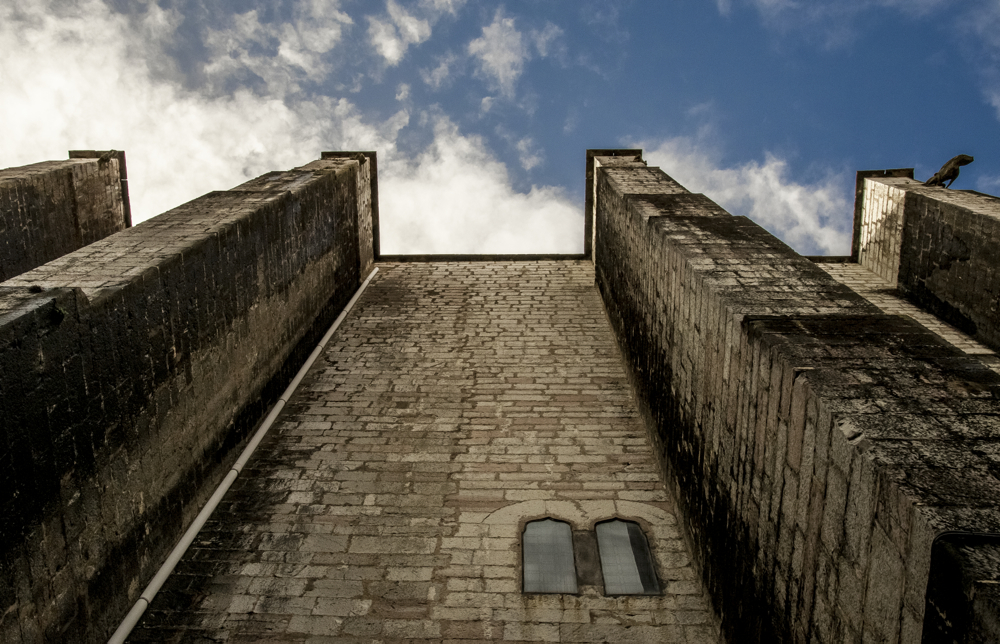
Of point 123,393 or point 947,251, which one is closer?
point 123,393

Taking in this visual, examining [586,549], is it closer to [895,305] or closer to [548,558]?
[548,558]

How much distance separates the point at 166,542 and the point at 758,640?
365 cm

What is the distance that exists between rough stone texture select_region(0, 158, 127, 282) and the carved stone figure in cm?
1212

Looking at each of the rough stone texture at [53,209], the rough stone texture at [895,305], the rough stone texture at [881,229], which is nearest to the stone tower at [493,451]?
the rough stone texture at [895,305]

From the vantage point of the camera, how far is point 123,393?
407 centimetres

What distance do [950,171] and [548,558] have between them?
9008mm

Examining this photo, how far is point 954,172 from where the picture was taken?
10000 millimetres

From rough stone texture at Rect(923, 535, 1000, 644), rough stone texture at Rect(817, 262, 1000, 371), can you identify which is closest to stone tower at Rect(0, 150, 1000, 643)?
rough stone texture at Rect(923, 535, 1000, 644)

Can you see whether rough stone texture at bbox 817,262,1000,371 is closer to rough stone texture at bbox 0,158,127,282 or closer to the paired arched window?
the paired arched window

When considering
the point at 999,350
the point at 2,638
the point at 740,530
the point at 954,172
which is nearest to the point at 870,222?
the point at 954,172

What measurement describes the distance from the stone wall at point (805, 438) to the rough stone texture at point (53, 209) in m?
7.45

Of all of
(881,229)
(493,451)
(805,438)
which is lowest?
(493,451)

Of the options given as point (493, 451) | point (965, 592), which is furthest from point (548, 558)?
point (965, 592)

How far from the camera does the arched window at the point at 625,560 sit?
4.42 metres
